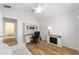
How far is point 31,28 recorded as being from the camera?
1.54 metres

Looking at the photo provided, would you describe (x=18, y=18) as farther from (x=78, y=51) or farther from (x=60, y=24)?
(x=78, y=51)

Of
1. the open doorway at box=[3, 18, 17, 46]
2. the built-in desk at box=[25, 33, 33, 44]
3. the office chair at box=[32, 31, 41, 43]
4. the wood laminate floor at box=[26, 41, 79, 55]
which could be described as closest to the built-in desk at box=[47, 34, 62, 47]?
the wood laminate floor at box=[26, 41, 79, 55]

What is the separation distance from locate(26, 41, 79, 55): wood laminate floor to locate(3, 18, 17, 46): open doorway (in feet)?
0.96

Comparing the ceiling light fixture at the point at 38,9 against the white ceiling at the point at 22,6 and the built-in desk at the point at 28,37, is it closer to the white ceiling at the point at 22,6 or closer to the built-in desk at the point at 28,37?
the white ceiling at the point at 22,6

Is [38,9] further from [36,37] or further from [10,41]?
[10,41]

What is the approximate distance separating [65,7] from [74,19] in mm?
261

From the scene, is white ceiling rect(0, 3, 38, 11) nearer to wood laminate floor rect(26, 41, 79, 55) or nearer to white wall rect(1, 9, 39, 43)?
white wall rect(1, 9, 39, 43)

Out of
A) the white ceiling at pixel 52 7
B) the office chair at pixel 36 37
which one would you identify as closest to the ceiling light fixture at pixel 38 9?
the white ceiling at pixel 52 7

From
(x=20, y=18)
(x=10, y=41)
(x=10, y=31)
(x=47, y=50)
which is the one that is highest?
(x=20, y=18)

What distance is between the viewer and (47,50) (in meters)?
1.47

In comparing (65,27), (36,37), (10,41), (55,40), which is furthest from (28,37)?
(65,27)

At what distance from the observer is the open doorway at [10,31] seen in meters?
1.43

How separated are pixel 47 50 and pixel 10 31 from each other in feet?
2.45
